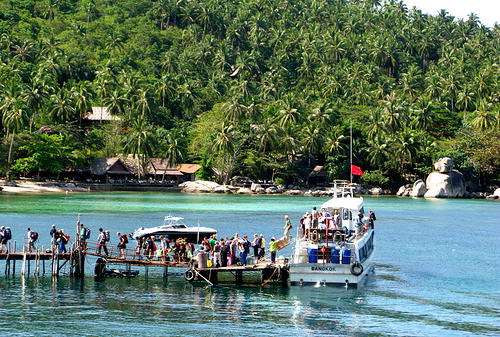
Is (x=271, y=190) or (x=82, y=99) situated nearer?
(x=271, y=190)

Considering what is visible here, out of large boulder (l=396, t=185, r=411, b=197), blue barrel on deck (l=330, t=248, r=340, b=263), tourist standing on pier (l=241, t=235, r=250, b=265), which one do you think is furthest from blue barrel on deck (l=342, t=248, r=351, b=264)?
large boulder (l=396, t=185, r=411, b=197)

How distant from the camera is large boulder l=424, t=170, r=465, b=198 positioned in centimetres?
14788

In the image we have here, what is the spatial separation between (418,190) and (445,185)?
192 inches

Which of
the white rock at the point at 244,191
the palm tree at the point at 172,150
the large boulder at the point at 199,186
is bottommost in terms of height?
the white rock at the point at 244,191

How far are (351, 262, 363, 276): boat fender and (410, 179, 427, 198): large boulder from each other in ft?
346

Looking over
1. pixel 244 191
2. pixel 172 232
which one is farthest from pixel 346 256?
pixel 244 191

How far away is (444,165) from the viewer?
146750mm

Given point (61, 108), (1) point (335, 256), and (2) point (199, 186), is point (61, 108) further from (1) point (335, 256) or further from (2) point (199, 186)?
(1) point (335, 256)

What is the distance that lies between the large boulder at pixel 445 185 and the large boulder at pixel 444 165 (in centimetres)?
122

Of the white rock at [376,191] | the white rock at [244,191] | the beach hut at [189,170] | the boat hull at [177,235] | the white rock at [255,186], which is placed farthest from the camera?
the beach hut at [189,170]

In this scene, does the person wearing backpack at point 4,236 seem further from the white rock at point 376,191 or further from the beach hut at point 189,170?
the white rock at point 376,191

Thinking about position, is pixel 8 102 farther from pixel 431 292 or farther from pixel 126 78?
pixel 431 292

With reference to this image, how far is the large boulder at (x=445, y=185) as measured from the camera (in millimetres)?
147875

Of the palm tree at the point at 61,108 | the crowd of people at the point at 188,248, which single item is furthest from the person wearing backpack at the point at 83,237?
the palm tree at the point at 61,108
